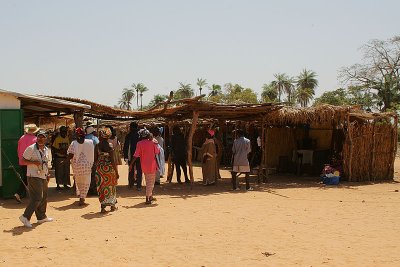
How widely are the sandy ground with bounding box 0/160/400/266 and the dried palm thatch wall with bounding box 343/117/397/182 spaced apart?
2.78 metres

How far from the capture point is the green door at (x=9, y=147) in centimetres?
909

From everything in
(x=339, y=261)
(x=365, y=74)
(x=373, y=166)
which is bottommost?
(x=339, y=261)

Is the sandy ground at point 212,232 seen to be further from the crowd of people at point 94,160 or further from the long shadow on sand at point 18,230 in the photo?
the crowd of people at point 94,160

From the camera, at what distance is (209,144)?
39.0 feet

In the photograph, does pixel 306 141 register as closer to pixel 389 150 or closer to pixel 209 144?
pixel 389 150

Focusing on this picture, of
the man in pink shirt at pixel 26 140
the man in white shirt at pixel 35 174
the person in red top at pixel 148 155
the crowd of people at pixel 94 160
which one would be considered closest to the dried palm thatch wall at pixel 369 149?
the crowd of people at pixel 94 160

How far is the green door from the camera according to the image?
9.09 meters

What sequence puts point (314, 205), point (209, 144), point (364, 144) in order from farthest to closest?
point (364, 144), point (209, 144), point (314, 205)

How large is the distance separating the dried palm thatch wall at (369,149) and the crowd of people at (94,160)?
3.74 m

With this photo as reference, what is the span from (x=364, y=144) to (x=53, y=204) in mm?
9043

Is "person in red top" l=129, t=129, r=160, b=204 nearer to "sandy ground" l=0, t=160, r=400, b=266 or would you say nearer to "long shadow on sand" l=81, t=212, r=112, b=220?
"sandy ground" l=0, t=160, r=400, b=266

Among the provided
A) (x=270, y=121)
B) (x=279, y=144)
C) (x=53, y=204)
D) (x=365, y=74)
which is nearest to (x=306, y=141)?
(x=279, y=144)

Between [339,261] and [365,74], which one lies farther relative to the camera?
[365,74]

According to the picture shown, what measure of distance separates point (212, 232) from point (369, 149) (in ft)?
27.5
